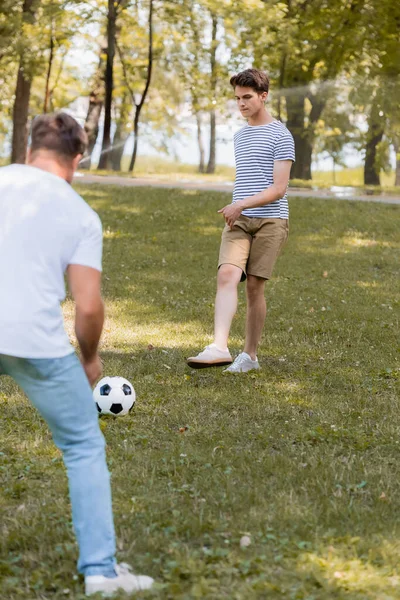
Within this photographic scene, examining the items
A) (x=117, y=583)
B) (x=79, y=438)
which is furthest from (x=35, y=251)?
(x=117, y=583)

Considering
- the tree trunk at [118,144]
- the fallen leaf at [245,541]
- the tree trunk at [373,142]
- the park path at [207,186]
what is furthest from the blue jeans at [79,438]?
the tree trunk at [118,144]

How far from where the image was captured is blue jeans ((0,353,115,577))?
3.08 metres

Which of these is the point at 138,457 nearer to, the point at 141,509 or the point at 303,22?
the point at 141,509

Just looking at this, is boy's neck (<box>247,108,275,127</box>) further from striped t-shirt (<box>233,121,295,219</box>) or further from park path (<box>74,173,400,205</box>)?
park path (<box>74,173,400,205</box>)

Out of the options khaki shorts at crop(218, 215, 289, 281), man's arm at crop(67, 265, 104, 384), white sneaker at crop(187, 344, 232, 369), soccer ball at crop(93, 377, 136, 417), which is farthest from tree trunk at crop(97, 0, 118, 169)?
man's arm at crop(67, 265, 104, 384)

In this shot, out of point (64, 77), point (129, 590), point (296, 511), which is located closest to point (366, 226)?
point (296, 511)

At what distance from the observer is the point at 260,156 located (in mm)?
6660

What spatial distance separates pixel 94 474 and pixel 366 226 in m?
12.8

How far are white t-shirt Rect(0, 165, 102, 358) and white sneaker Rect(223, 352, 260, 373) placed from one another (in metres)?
4.03

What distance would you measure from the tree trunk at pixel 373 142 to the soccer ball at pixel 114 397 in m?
21.8

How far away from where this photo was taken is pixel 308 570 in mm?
3477

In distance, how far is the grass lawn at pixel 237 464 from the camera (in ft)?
11.5

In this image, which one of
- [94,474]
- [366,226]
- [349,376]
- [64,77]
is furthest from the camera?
[64,77]

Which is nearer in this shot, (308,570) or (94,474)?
(94,474)
